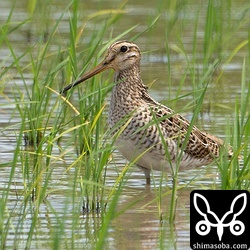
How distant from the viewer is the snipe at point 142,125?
8.30 metres

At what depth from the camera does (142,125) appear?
8320 millimetres

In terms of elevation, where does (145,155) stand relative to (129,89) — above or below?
below

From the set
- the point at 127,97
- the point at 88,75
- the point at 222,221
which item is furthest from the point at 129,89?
the point at 222,221

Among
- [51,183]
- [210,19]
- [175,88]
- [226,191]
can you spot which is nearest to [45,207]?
[51,183]

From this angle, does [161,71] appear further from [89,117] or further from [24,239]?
[24,239]

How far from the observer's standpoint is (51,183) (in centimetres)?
845

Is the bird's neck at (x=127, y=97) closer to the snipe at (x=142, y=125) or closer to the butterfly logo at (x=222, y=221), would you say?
the snipe at (x=142, y=125)

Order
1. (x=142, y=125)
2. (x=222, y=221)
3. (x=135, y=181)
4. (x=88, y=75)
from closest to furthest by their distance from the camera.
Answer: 1. (x=222, y=221)
2. (x=142, y=125)
3. (x=88, y=75)
4. (x=135, y=181)

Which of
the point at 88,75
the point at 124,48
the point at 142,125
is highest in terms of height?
the point at 124,48

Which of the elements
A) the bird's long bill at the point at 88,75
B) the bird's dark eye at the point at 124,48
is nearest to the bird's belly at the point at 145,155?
the bird's long bill at the point at 88,75

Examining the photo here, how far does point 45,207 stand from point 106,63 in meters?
1.54

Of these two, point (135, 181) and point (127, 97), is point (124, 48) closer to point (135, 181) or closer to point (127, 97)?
point (127, 97)

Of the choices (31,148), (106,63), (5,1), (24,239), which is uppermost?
(5,1)

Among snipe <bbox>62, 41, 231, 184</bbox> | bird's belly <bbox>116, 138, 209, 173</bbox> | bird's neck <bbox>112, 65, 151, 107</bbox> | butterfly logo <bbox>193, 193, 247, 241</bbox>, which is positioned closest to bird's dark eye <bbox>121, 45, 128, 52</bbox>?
snipe <bbox>62, 41, 231, 184</bbox>
